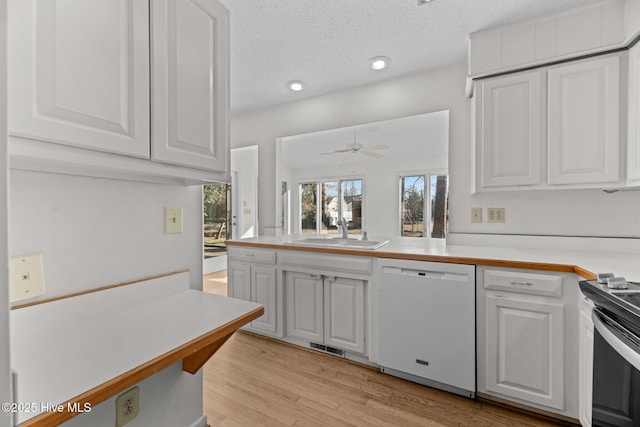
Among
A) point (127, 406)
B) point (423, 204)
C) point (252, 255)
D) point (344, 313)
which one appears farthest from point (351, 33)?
point (423, 204)

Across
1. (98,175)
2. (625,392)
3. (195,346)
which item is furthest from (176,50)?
(625,392)

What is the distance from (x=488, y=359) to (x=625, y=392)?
867 millimetres

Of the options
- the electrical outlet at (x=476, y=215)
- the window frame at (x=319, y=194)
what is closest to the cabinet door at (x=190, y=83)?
the electrical outlet at (x=476, y=215)

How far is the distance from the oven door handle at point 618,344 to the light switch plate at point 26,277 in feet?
5.91

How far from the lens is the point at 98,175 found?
104cm

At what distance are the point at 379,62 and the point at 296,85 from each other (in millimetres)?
829

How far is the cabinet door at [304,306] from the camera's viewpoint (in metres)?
2.24

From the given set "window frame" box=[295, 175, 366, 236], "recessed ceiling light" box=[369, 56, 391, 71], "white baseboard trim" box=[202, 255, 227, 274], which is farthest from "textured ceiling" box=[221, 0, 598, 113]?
"window frame" box=[295, 175, 366, 236]

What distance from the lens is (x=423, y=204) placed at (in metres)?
5.98

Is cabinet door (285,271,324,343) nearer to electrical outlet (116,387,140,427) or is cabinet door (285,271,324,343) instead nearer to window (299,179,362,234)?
electrical outlet (116,387,140,427)

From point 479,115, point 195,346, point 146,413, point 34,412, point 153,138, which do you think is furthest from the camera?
point 479,115

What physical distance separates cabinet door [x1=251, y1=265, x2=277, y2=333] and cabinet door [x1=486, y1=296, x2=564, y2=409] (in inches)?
61.6

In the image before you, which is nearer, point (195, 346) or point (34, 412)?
point (34, 412)

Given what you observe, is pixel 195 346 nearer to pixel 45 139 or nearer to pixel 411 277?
pixel 45 139
